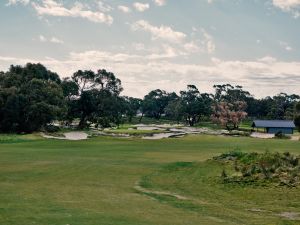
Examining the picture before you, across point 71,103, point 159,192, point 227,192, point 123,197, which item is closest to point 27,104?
point 71,103

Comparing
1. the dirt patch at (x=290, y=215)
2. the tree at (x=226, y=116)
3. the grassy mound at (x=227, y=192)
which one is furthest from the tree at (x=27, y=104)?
the dirt patch at (x=290, y=215)

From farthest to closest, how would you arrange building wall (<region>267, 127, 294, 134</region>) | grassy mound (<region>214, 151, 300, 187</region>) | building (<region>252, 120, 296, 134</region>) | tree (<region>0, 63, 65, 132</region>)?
building wall (<region>267, 127, 294, 134</region>) < building (<region>252, 120, 296, 134</region>) < tree (<region>0, 63, 65, 132</region>) < grassy mound (<region>214, 151, 300, 187</region>)

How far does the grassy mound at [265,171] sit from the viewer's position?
27.9 meters

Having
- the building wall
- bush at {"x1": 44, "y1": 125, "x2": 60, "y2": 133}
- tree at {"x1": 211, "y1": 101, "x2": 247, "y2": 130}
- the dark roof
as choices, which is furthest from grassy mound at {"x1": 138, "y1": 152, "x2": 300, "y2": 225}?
tree at {"x1": 211, "y1": 101, "x2": 247, "y2": 130}

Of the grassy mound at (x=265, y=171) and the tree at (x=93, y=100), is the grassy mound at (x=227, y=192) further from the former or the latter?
the tree at (x=93, y=100)

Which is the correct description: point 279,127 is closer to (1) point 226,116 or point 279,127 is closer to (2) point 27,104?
(1) point 226,116

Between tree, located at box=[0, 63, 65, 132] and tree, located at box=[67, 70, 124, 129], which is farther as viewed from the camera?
tree, located at box=[67, 70, 124, 129]

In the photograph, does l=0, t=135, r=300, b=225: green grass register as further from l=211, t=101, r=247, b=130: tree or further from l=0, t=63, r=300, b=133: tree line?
l=211, t=101, r=247, b=130: tree

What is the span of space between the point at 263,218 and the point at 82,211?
7026 mm

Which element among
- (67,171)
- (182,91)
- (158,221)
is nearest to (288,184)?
(158,221)

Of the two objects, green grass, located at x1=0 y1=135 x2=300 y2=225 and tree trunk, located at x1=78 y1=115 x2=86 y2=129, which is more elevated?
tree trunk, located at x1=78 y1=115 x2=86 y2=129

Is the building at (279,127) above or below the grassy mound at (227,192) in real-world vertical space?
above

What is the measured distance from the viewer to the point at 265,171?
29781 mm

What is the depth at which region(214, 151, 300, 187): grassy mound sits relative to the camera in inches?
1099
